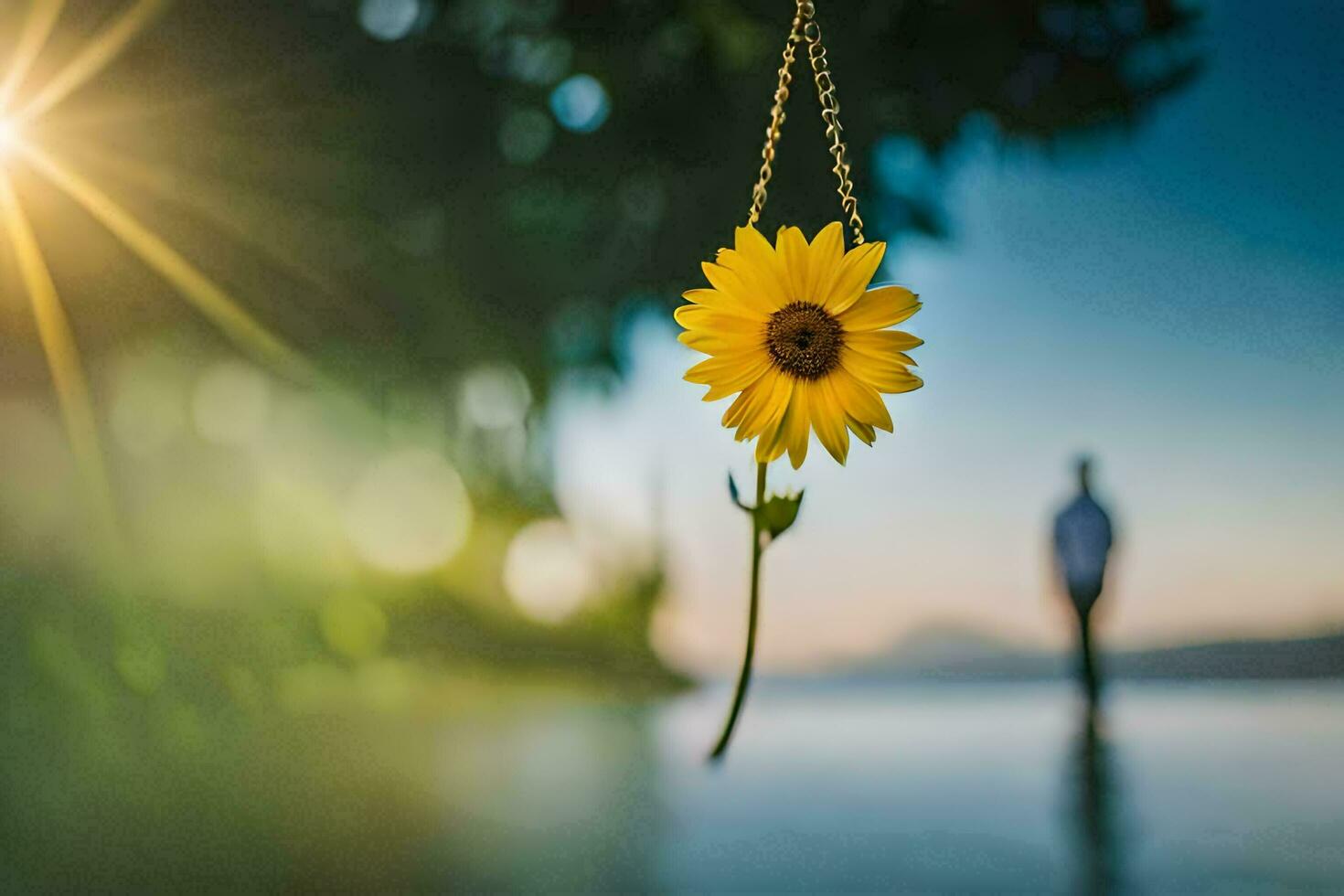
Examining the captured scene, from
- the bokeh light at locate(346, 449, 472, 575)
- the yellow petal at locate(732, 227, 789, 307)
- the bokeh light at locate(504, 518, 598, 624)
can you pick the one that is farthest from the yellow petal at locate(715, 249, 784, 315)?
the bokeh light at locate(346, 449, 472, 575)

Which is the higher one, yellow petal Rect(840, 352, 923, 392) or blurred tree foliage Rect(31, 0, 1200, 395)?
blurred tree foliage Rect(31, 0, 1200, 395)

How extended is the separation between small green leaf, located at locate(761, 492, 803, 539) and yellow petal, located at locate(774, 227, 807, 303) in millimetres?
97

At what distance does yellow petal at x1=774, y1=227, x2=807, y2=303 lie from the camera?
39 centimetres

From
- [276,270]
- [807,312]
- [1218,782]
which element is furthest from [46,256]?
[1218,782]

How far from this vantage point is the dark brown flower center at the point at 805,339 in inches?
15.7

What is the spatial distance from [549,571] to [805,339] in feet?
2.49

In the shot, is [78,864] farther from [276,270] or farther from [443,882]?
[276,270]

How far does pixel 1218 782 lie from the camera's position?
0.81m

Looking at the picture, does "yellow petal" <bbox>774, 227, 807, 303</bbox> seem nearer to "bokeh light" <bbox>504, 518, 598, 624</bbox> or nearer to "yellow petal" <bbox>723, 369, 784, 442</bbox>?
"yellow petal" <bbox>723, 369, 784, 442</bbox>

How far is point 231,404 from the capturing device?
109 cm

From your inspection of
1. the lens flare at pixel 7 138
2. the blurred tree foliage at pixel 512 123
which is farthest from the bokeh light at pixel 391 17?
the lens flare at pixel 7 138

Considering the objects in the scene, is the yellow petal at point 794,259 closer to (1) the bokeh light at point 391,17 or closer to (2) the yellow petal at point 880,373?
(2) the yellow petal at point 880,373

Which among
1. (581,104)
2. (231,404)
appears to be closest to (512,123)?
(581,104)

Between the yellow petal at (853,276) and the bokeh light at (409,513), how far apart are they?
814mm
